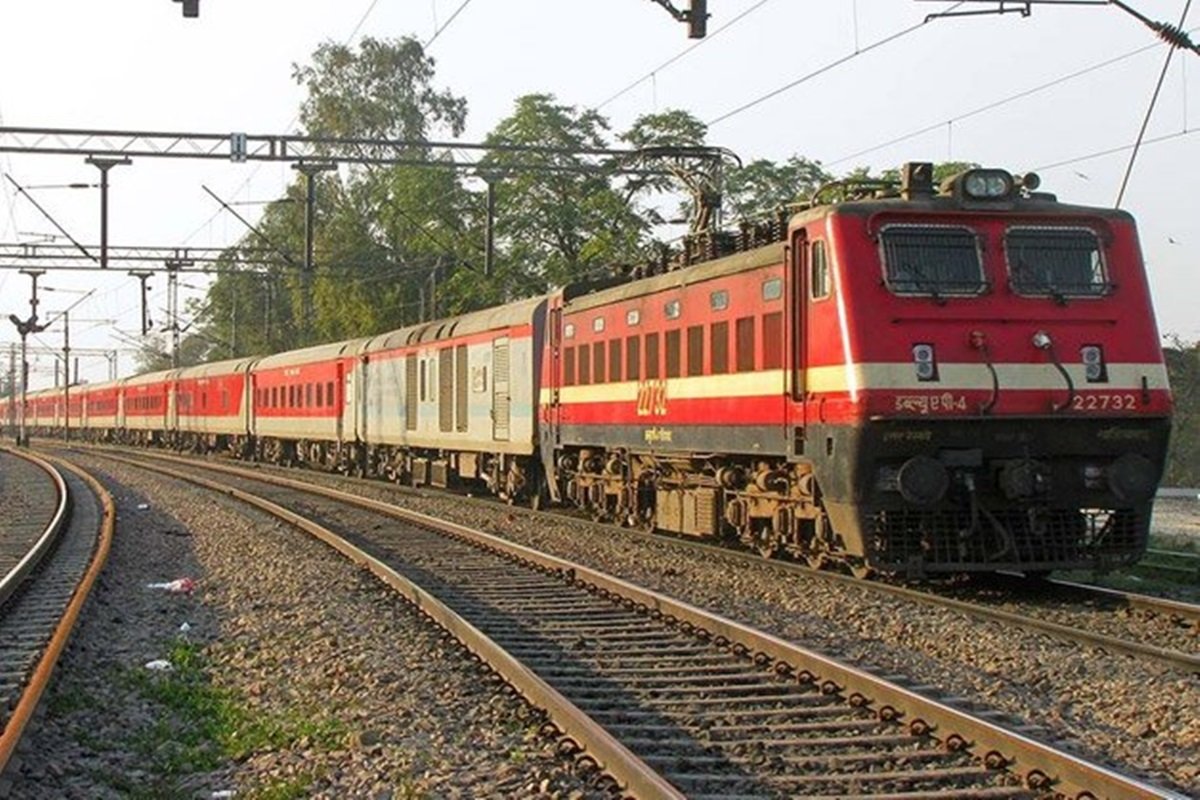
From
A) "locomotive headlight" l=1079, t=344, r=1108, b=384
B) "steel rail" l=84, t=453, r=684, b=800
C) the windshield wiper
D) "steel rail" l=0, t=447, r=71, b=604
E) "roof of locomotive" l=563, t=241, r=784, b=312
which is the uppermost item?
"roof of locomotive" l=563, t=241, r=784, b=312

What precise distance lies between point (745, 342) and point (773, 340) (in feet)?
2.37

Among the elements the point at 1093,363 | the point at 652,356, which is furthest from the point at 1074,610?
the point at 652,356

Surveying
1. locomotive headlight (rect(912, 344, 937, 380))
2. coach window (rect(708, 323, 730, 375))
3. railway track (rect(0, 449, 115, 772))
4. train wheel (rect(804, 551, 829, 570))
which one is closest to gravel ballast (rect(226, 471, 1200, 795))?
train wheel (rect(804, 551, 829, 570))

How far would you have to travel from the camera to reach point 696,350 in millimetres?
16203

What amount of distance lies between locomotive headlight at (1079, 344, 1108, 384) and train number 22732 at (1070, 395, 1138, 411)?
0.50 feet

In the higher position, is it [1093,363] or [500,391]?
[500,391]

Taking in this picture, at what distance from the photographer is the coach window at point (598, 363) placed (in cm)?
1950

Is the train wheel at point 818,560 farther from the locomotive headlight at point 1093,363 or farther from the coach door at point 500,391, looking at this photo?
the coach door at point 500,391

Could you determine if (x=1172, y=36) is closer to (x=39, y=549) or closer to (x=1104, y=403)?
(x=1104, y=403)

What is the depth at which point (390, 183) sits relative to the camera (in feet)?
193

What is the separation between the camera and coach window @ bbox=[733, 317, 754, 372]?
48.3ft

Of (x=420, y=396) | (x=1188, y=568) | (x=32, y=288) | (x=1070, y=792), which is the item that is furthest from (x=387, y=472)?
(x=32, y=288)

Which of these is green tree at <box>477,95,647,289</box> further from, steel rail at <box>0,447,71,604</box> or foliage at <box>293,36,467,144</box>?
steel rail at <box>0,447,71,604</box>

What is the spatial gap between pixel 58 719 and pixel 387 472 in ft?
86.8
